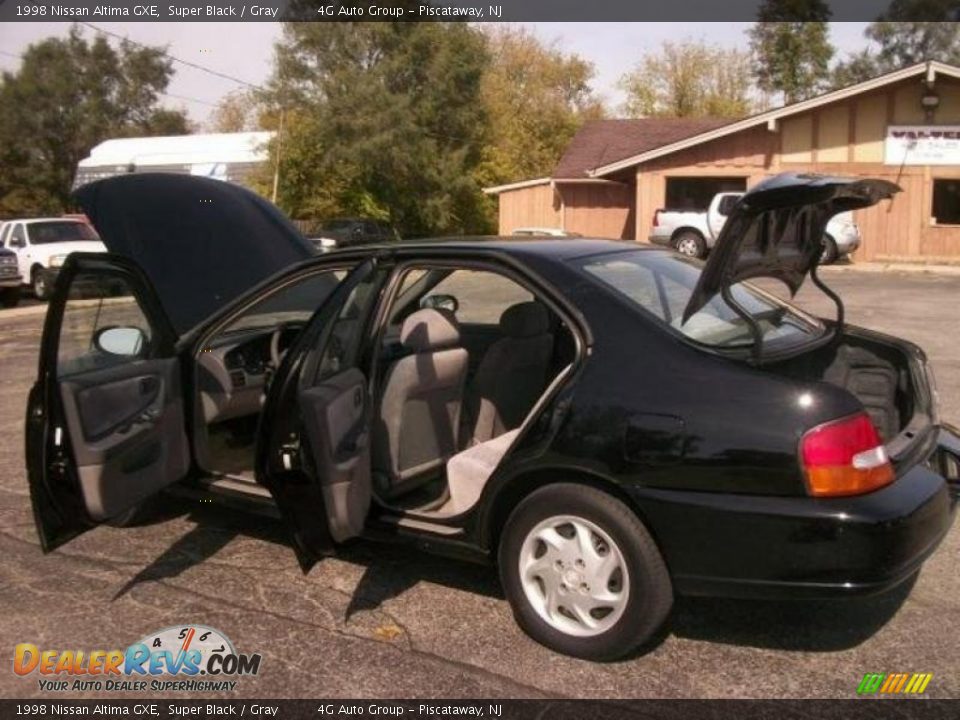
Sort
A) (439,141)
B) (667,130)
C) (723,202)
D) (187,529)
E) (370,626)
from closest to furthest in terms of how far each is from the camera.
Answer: (370,626) < (187,529) < (723,202) < (667,130) < (439,141)

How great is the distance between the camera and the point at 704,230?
23625 mm

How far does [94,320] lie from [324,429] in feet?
4.17

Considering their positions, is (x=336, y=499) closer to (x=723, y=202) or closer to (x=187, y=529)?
(x=187, y=529)

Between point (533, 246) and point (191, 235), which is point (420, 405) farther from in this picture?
point (191, 235)

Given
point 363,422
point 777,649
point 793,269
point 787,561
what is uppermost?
point 793,269

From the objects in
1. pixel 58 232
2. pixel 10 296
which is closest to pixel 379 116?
pixel 58 232

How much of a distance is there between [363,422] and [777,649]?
1.73m

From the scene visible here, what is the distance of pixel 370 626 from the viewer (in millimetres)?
3500

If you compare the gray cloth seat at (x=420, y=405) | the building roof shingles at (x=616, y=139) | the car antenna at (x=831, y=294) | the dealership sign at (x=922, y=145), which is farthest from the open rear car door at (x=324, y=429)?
the building roof shingles at (x=616, y=139)

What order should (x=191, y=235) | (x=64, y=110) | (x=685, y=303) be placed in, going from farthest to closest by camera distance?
(x=64, y=110) < (x=191, y=235) < (x=685, y=303)

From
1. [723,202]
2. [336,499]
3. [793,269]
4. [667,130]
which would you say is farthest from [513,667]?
[667,130]

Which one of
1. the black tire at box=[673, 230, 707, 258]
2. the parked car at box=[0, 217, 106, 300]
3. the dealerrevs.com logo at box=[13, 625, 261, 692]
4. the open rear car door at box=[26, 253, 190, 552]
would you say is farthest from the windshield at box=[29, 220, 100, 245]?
the dealerrevs.com logo at box=[13, 625, 261, 692]

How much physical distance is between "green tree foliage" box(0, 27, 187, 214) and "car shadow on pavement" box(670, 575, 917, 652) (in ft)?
157

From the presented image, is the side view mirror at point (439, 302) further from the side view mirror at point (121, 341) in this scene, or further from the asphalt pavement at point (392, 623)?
the side view mirror at point (121, 341)
